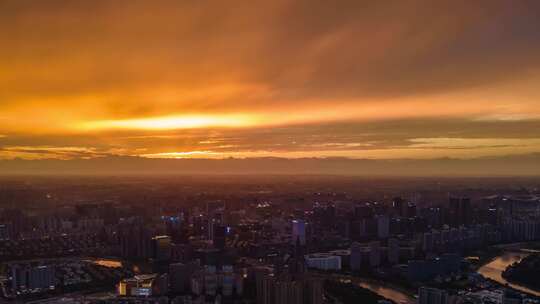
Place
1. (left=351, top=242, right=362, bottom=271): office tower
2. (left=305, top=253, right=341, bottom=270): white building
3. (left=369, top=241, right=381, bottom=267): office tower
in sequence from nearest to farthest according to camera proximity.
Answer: (left=305, top=253, right=341, bottom=270): white building, (left=351, top=242, right=362, bottom=271): office tower, (left=369, top=241, right=381, bottom=267): office tower

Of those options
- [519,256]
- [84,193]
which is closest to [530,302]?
[519,256]

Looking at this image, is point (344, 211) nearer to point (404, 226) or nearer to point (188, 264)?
point (404, 226)

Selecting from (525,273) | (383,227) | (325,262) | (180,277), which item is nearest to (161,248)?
(180,277)

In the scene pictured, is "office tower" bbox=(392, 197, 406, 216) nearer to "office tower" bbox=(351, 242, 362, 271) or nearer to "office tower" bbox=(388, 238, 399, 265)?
"office tower" bbox=(388, 238, 399, 265)

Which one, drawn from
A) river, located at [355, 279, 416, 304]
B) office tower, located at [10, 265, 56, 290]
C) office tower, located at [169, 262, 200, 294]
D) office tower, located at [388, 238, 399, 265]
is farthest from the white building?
office tower, located at [10, 265, 56, 290]

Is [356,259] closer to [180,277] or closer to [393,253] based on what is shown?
[393,253]

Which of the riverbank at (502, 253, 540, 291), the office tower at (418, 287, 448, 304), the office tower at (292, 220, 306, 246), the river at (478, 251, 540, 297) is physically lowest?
the river at (478, 251, 540, 297)

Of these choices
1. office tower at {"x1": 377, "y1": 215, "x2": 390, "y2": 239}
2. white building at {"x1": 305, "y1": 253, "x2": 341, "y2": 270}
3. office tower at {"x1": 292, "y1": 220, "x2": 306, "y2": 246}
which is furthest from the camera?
office tower at {"x1": 377, "y1": 215, "x2": 390, "y2": 239}
